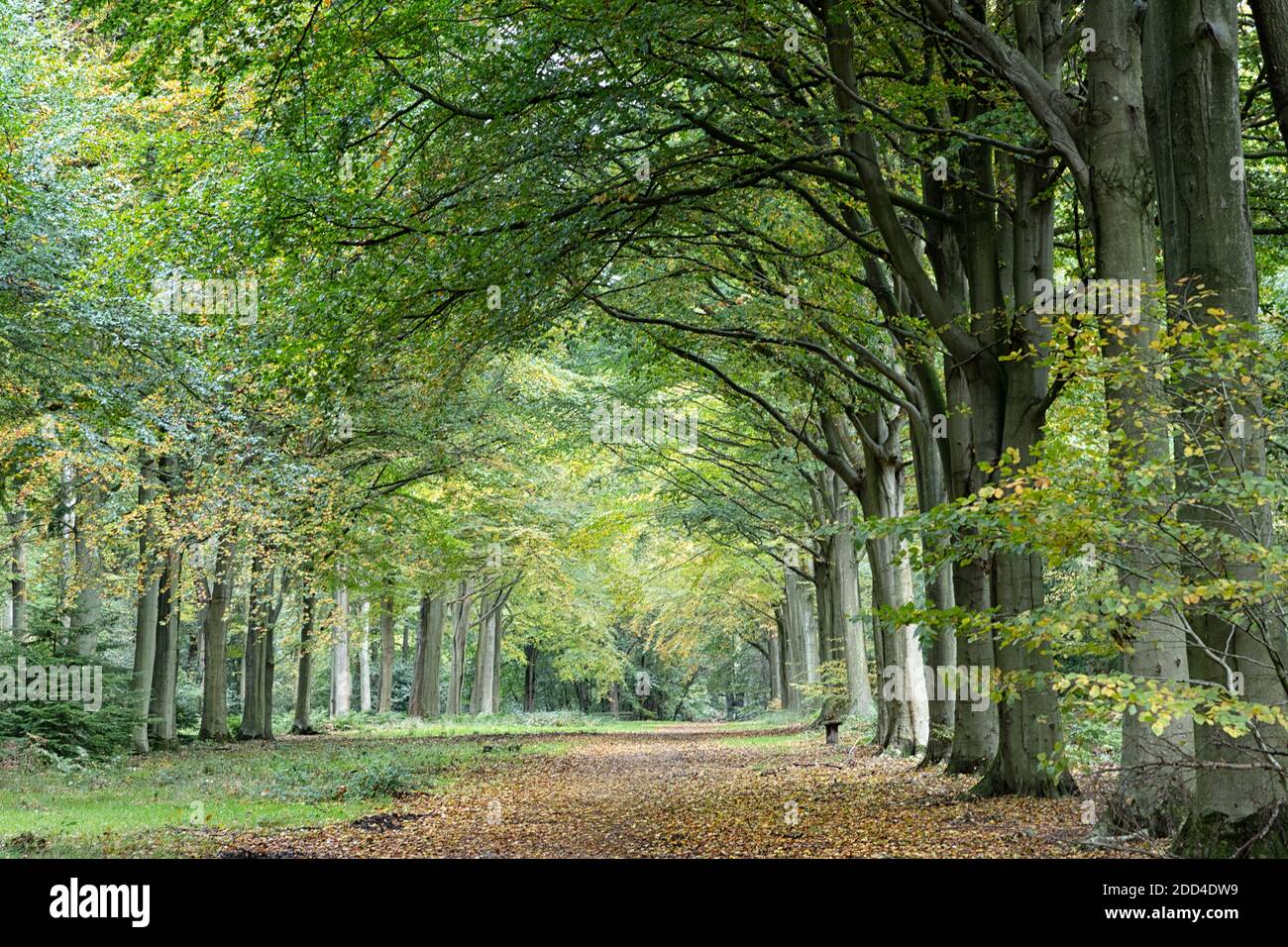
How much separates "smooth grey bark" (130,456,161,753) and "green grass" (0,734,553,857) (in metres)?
0.71

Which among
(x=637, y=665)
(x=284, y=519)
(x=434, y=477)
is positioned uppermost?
(x=434, y=477)

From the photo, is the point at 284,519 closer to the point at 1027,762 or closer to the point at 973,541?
the point at 1027,762

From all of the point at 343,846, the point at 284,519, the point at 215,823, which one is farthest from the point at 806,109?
the point at 284,519

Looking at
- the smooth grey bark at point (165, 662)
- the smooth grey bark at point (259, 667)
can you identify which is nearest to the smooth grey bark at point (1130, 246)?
the smooth grey bark at point (165, 662)

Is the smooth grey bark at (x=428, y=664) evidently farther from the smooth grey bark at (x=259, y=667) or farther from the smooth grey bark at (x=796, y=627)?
the smooth grey bark at (x=796, y=627)

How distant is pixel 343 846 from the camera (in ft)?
30.7

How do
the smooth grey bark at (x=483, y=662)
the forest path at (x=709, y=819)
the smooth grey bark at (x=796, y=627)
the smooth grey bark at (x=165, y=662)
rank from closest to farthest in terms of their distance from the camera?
the forest path at (x=709, y=819), the smooth grey bark at (x=165, y=662), the smooth grey bark at (x=796, y=627), the smooth grey bark at (x=483, y=662)

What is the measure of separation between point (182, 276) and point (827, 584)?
59.1 feet

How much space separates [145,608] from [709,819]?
12.0 m

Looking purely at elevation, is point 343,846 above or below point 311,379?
below

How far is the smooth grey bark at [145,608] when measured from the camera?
17.4 m

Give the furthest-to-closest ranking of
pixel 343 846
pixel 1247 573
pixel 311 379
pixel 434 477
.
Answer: pixel 434 477
pixel 311 379
pixel 343 846
pixel 1247 573

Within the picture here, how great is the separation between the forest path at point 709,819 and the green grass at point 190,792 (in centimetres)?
63

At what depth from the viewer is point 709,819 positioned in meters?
11.1
